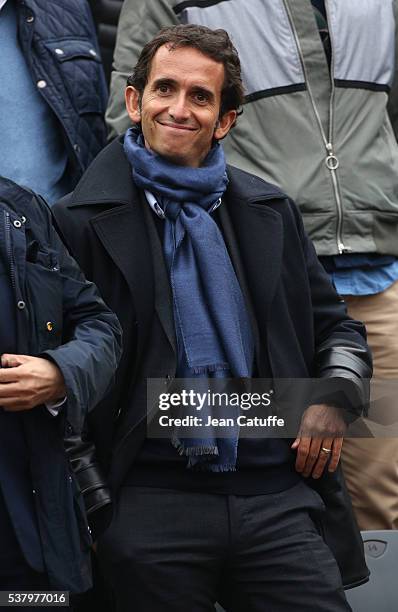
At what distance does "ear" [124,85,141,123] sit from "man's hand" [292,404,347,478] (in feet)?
3.28

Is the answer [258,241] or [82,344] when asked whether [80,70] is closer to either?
[258,241]

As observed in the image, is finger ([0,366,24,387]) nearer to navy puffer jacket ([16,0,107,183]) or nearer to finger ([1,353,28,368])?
finger ([1,353,28,368])

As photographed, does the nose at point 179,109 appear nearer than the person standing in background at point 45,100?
Yes

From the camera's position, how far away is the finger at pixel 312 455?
330 centimetres

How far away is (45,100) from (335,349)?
1.29 metres

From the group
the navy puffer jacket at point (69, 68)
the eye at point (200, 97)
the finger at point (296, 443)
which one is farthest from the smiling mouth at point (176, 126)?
the finger at point (296, 443)

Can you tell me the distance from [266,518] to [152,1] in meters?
1.94

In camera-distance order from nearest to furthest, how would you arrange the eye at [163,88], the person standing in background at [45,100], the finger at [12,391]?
the finger at [12,391], the eye at [163,88], the person standing in background at [45,100]

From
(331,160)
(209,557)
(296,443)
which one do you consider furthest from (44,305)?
(331,160)

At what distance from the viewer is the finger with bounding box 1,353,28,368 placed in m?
2.54

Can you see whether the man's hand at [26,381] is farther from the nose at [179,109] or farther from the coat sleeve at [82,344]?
the nose at [179,109]

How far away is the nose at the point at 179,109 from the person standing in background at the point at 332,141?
609 millimetres

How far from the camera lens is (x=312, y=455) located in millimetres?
3305

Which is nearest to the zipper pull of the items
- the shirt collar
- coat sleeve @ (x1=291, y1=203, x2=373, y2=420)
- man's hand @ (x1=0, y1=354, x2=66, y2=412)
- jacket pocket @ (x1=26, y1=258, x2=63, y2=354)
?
coat sleeve @ (x1=291, y1=203, x2=373, y2=420)
